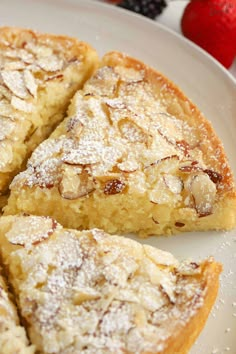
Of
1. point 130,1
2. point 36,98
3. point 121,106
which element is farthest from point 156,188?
point 130,1

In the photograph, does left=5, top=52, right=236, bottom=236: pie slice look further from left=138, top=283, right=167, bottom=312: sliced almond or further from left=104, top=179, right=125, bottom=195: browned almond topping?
left=138, top=283, right=167, bottom=312: sliced almond

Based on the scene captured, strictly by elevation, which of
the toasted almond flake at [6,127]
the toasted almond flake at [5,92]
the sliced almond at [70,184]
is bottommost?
the toasted almond flake at [6,127]

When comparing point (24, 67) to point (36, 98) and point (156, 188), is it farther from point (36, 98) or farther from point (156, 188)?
point (156, 188)

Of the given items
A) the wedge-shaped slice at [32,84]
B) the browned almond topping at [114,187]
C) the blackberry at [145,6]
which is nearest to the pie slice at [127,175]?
the browned almond topping at [114,187]

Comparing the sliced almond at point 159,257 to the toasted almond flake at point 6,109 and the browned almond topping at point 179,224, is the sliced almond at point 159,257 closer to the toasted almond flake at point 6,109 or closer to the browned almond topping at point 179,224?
the browned almond topping at point 179,224

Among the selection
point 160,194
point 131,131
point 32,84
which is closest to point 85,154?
point 131,131

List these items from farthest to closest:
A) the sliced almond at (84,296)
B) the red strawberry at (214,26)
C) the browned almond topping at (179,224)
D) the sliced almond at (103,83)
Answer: the red strawberry at (214,26) → the sliced almond at (103,83) → the browned almond topping at (179,224) → the sliced almond at (84,296)
